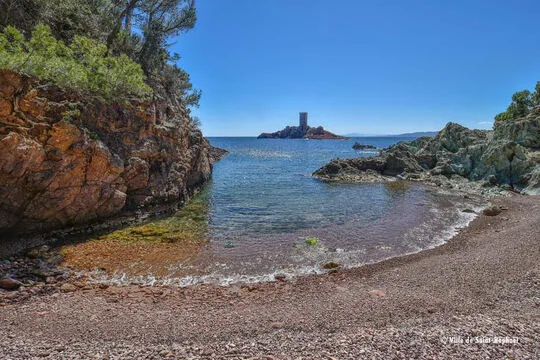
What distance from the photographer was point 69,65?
570 inches

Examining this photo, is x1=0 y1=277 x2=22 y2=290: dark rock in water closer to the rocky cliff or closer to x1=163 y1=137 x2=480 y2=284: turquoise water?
x1=163 y1=137 x2=480 y2=284: turquoise water

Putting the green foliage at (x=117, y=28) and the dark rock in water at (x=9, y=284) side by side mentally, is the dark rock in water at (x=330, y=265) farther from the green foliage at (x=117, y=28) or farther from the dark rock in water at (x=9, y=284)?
the green foliage at (x=117, y=28)

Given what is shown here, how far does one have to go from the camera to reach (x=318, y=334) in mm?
7203

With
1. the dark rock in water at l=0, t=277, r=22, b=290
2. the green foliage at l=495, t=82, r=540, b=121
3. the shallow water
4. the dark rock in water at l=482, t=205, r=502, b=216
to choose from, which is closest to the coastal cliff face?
the dark rock in water at l=0, t=277, r=22, b=290

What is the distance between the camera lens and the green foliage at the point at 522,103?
43.1m

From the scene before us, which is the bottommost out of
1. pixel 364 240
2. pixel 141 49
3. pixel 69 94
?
pixel 364 240

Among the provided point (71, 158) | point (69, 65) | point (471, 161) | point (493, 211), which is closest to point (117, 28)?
point (69, 65)

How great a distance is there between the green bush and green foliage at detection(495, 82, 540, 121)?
183ft

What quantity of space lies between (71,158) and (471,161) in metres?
43.1

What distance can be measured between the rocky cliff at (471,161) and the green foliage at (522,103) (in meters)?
9.36

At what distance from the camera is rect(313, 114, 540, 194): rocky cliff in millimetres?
29109

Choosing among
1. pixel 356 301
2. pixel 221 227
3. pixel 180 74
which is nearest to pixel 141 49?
pixel 180 74

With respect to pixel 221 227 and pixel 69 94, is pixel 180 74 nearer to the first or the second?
pixel 69 94

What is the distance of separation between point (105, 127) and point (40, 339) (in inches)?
502
